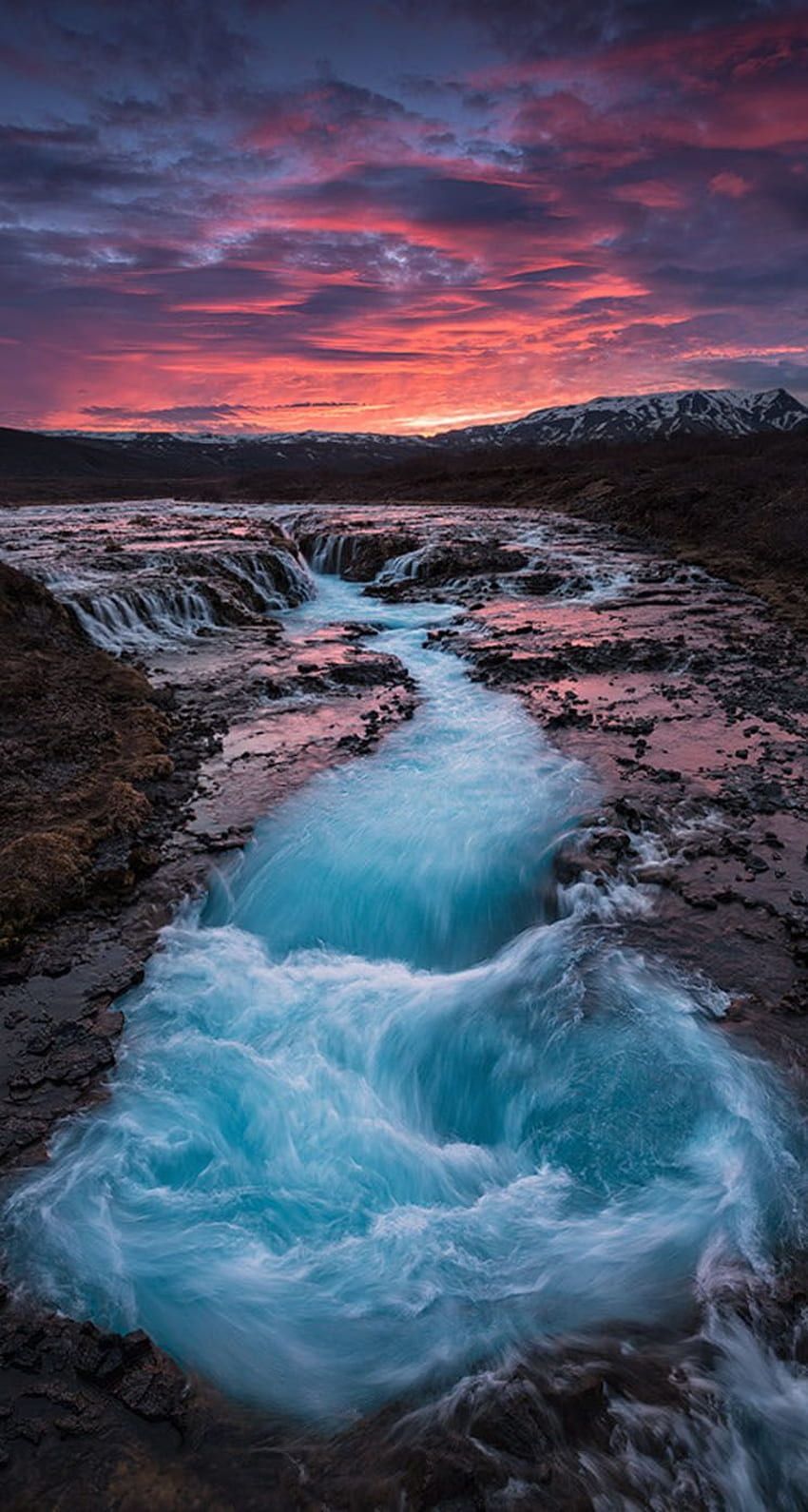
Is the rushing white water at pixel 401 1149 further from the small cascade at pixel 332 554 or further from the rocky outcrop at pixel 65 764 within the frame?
the small cascade at pixel 332 554

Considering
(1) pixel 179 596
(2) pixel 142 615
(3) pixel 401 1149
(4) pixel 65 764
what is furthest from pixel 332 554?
(3) pixel 401 1149

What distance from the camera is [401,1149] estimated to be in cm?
624

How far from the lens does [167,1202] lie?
18.4ft

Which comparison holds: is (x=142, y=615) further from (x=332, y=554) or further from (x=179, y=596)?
(x=332, y=554)

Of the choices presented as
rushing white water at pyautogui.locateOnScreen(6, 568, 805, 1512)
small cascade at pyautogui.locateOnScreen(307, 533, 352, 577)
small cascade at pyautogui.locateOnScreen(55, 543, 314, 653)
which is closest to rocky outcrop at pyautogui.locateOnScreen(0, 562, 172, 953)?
rushing white water at pyautogui.locateOnScreen(6, 568, 805, 1512)

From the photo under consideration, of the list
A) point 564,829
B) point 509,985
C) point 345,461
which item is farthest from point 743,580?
point 345,461

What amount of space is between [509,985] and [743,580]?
71.1 feet

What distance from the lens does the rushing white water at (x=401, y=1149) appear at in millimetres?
4809

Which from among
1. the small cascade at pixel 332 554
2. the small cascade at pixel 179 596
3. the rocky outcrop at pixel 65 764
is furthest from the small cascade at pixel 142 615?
the small cascade at pixel 332 554

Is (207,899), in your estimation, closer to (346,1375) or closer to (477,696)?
(346,1375)

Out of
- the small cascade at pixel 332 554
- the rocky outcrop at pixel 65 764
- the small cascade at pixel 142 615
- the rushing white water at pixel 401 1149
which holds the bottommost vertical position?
the rushing white water at pixel 401 1149

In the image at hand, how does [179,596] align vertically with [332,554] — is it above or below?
below

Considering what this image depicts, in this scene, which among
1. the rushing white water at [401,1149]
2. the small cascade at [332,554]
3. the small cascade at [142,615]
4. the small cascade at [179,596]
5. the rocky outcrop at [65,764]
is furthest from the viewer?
the small cascade at [332,554]

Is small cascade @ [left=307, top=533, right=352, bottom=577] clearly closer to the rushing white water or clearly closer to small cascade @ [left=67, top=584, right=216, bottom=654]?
small cascade @ [left=67, top=584, right=216, bottom=654]
